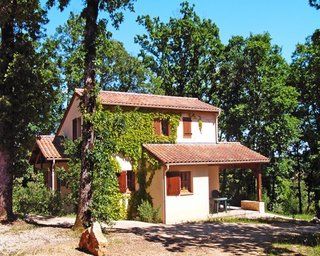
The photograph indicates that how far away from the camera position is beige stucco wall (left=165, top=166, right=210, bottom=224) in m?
21.7

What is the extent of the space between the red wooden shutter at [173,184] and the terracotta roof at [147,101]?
15.1 feet

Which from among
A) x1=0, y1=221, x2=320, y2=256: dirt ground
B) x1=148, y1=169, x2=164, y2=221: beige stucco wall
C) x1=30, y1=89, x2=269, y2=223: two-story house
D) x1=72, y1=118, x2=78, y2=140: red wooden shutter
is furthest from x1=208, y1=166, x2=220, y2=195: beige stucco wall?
x1=72, y1=118, x2=78, y2=140: red wooden shutter

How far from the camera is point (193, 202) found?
2270 cm

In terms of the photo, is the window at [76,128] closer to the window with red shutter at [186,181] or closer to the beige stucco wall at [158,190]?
the beige stucco wall at [158,190]

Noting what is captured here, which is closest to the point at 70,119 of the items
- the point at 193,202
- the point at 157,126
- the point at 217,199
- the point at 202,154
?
the point at 157,126

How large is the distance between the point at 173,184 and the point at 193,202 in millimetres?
1763

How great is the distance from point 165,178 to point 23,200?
323 inches

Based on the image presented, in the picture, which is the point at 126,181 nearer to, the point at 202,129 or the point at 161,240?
the point at 202,129

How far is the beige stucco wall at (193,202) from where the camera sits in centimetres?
2170

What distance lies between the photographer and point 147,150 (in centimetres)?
2305

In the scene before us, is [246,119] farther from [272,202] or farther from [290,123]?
[272,202]

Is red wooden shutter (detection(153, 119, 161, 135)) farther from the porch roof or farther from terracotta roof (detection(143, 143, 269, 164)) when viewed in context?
the porch roof

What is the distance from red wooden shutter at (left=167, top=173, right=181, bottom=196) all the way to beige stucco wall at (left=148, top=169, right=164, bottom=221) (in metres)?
0.39

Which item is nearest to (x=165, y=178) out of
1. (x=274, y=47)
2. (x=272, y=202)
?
(x=272, y=202)
